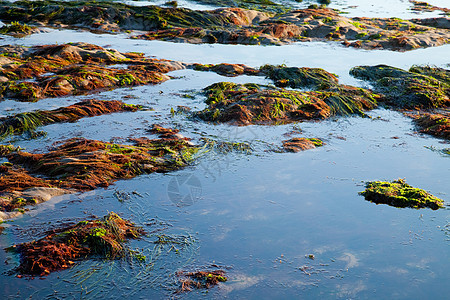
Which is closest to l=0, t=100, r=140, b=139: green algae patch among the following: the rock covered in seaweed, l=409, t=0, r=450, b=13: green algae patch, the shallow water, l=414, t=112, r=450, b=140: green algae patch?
the shallow water

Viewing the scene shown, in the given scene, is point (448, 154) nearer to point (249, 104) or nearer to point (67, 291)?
point (249, 104)

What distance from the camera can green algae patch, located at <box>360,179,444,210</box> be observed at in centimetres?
471

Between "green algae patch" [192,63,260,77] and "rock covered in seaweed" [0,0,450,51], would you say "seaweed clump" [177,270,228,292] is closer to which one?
"green algae patch" [192,63,260,77]

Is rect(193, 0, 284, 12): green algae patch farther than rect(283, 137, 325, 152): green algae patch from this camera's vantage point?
Yes

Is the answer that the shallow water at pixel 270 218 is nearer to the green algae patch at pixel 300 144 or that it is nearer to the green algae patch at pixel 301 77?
the green algae patch at pixel 300 144

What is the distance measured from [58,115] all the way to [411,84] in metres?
6.60

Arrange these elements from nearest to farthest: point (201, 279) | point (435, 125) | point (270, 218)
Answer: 1. point (201, 279)
2. point (270, 218)
3. point (435, 125)

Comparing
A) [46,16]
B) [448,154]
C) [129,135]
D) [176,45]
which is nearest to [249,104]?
[129,135]

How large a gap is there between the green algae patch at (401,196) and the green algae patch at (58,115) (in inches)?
166

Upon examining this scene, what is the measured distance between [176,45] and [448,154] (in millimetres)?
8549

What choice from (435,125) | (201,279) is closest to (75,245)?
(201,279)

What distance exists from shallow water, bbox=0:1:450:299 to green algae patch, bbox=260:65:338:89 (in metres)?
2.06

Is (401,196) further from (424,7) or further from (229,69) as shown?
(424,7)

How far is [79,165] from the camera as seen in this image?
516cm
